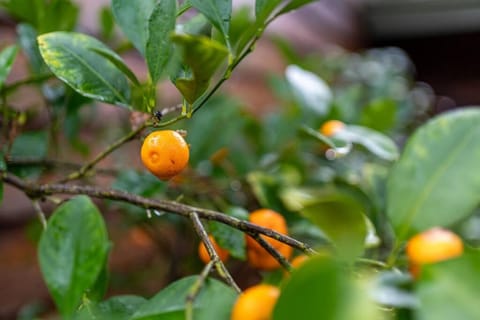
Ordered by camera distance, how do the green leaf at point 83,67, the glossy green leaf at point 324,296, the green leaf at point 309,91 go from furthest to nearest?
the green leaf at point 309,91 → the green leaf at point 83,67 → the glossy green leaf at point 324,296

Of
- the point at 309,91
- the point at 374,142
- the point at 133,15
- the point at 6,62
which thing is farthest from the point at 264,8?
the point at 309,91

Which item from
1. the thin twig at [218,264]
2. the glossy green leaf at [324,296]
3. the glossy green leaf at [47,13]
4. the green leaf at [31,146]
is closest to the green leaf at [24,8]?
the glossy green leaf at [47,13]

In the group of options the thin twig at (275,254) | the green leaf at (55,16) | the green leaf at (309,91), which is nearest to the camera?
the thin twig at (275,254)

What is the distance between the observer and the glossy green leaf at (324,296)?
0.76 feet

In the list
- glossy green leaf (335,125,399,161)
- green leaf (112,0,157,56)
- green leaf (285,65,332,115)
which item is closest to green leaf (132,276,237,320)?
green leaf (112,0,157,56)

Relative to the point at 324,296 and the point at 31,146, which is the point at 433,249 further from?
the point at 31,146

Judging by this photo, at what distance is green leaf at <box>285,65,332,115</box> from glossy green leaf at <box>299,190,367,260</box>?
532 mm

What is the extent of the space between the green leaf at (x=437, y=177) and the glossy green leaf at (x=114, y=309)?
18cm

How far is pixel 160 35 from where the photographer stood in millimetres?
396

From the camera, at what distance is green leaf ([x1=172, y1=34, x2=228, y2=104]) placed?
1.00 feet

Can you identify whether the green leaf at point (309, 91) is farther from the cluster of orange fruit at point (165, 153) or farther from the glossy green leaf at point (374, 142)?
the cluster of orange fruit at point (165, 153)

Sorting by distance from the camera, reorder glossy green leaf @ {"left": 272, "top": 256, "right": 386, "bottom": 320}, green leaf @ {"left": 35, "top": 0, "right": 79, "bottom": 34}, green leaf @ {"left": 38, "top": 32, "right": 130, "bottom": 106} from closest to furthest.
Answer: glossy green leaf @ {"left": 272, "top": 256, "right": 386, "bottom": 320} < green leaf @ {"left": 38, "top": 32, "right": 130, "bottom": 106} < green leaf @ {"left": 35, "top": 0, "right": 79, "bottom": 34}

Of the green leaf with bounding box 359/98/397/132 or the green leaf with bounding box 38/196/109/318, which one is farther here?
the green leaf with bounding box 359/98/397/132

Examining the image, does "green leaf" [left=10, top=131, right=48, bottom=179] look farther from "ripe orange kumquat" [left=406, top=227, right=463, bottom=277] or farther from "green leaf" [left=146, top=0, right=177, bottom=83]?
"ripe orange kumquat" [left=406, top=227, right=463, bottom=277]
